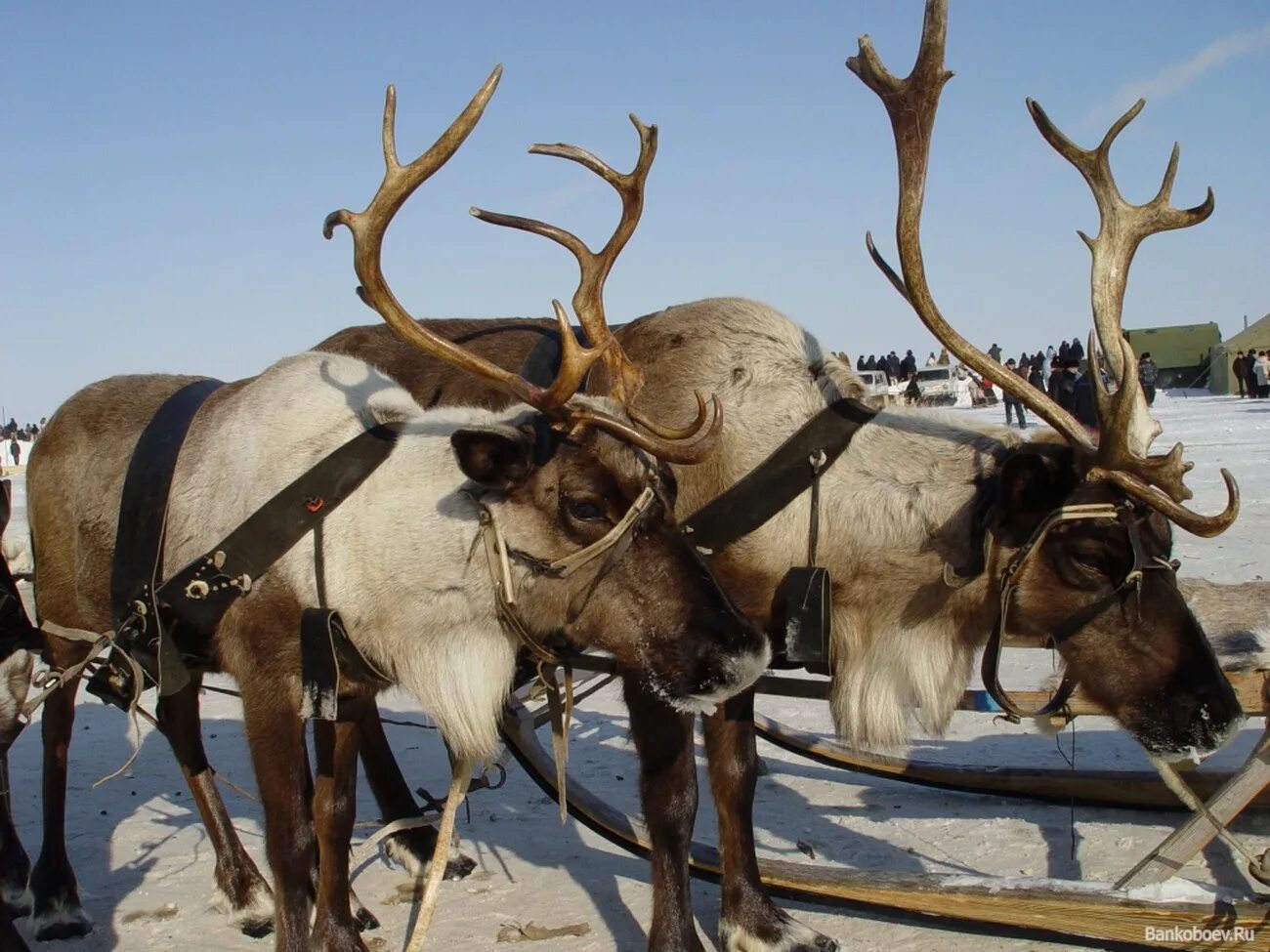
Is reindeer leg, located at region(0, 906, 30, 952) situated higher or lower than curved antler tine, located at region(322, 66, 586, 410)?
lower

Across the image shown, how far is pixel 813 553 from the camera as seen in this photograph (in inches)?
152

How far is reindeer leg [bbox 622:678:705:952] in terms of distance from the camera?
3.72 metres

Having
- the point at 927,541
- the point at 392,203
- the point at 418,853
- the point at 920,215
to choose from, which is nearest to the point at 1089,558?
the point at 927,541

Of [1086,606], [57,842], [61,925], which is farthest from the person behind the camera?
[57,842]

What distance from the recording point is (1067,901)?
3.38 metres

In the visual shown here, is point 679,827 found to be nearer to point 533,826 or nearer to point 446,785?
point 533,826

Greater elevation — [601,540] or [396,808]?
[601,540]

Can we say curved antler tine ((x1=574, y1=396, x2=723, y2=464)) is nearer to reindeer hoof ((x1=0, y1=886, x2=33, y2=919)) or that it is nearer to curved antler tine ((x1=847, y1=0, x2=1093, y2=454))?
curved antler tine ((x1=847, y1=0, x2=1093, y2=454))

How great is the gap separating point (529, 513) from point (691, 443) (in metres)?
0.50

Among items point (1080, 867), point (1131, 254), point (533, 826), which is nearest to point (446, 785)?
point (533, 826)

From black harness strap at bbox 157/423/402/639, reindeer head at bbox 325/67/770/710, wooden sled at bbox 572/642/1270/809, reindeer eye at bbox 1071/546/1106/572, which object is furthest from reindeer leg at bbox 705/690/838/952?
black harness strap at bbox 157/423/402/639

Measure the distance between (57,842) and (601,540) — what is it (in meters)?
2.52

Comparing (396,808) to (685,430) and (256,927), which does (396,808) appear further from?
(685,430)

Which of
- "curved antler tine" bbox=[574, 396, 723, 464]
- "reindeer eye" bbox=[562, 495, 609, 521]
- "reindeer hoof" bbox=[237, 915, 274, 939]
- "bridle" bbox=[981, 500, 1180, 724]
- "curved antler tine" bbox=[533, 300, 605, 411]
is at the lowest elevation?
"reindeer hoof" bbox=[237, 915, 274, 939]
